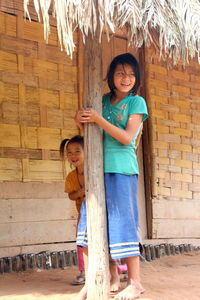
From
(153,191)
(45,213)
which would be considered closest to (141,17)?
(45,213)

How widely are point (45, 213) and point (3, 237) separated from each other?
22.8 inches

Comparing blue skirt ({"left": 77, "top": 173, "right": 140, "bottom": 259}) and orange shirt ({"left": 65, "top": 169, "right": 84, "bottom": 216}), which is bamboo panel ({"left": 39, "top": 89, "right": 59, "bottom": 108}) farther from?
blue skirt ({"left": 77, "top": 173, "right": 140, "bottom": 259})

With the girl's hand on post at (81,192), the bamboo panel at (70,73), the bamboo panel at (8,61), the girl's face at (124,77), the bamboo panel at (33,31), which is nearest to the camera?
the girl's face at (124,77)

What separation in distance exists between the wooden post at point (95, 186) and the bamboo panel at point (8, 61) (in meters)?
1.90

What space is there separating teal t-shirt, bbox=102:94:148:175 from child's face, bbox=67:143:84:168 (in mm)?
629

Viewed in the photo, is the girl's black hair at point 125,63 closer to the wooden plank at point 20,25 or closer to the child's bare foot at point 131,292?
the child's bare foot at point 131,292

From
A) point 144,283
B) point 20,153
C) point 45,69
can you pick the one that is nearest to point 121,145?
point 144,283

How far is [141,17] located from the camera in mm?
3803

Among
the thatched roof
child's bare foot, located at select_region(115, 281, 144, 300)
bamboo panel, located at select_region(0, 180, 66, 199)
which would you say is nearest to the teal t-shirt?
the thatched roof

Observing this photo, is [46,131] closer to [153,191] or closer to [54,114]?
[54,114]

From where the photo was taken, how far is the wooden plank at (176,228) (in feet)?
22.8

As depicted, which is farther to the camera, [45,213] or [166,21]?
[45,213]

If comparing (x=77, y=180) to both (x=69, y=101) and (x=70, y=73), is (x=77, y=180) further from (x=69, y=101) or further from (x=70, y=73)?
(x=70, y=73)

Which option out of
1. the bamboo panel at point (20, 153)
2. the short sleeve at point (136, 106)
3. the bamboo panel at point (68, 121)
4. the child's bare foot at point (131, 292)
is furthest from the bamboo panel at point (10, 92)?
the child's bare foot at point (131, 292)
